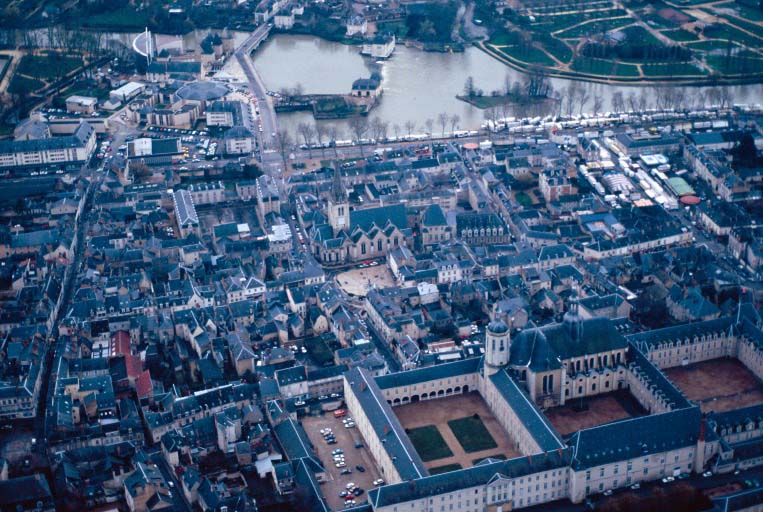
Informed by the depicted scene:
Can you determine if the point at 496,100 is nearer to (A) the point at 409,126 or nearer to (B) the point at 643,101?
(A) the point at 409,126

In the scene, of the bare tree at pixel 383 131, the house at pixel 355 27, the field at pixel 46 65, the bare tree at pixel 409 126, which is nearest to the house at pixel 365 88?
the bare tree at pixel 409 126

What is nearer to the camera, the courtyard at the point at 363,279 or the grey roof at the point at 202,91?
the courtyard at the point at 363,279

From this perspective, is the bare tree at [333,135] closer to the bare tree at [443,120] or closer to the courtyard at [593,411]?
the bare tree at [443,120]

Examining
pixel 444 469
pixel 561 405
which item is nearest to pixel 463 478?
pixel 444 469

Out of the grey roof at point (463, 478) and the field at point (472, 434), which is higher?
the grey roof at point (463, 478)

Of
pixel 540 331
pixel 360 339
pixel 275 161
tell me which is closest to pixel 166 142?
pixel 275 161

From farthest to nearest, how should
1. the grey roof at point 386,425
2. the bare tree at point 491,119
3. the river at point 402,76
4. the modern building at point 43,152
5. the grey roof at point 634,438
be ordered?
the river at point 402,76, the bare tree at point 491,119, the modern building at point 43,152, the grey roof at point 634,438, the grey roof at point 386,425
